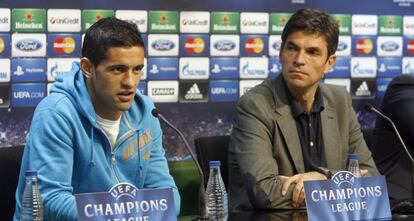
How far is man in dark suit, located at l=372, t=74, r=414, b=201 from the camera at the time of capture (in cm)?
397

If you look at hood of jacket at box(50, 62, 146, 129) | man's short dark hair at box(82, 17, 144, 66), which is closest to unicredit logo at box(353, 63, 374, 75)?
hood of jacket at box(50, 62, 146, 129)

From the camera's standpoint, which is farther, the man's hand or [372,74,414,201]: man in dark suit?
[372,74,414,201]: man in dark suit

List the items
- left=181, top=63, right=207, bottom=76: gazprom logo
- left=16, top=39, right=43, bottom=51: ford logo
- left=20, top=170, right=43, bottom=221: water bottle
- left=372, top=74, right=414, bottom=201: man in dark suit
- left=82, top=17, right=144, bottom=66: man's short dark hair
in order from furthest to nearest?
left=181, top=63, right=207, bottom=76: gazprom logo < left=372, top=74, right=414, bottom=201: man in dark suit < left=16, top=39, right=43, bottom=51: ford logo < left=82, top=17, right=144, bottom=66: man's short dark hair < left=20, top=170, right=43, bottom=221: water bottle

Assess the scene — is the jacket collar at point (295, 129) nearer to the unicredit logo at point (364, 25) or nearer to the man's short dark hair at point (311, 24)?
the man's short dark hair at point (311, 24)

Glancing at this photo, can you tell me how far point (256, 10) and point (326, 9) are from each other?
42 cm

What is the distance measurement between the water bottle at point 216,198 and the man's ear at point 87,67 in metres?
0.52

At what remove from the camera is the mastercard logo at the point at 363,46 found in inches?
178

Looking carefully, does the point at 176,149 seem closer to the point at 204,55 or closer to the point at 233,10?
the point at 204,55

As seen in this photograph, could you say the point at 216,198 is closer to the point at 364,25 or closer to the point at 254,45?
the point at 254,45

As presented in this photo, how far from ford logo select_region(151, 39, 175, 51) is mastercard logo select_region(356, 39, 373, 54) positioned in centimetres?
110

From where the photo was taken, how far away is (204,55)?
4.17 meters

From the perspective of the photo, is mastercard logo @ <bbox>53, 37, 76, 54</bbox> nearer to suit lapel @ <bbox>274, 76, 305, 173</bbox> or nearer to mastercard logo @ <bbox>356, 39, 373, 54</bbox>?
suit lapel @ <bbox>274, 76, 305, 173</bbox>

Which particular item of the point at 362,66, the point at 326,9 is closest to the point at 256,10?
the point at 326,9

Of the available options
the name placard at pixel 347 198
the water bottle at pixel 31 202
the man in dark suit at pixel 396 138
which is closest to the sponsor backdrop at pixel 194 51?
the man in dark suit at pixel 396 138
